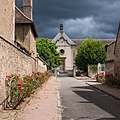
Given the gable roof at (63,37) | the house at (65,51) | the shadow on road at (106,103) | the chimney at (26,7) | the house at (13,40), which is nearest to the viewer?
the house at (13,40)

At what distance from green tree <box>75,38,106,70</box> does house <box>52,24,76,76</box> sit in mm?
25805

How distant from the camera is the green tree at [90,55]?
7200 centimetres

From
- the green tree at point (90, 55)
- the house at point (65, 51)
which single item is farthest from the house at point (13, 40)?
the house at point (65, 51)

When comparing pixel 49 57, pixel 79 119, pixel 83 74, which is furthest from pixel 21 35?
pixel 49 57

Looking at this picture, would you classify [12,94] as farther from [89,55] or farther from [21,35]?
[89,55]

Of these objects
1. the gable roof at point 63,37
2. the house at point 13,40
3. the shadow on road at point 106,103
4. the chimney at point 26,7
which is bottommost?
the shadow on road at point 106,103

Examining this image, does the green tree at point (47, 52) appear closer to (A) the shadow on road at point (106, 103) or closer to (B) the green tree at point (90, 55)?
Result: (B) the green tree at point (90, 55)

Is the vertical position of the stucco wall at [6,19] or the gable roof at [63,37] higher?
the gable roof at [63,37]

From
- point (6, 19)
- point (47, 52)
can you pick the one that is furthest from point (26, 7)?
point (47, 52)

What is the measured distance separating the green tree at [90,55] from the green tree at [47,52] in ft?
28.8

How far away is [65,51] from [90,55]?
1243 inches

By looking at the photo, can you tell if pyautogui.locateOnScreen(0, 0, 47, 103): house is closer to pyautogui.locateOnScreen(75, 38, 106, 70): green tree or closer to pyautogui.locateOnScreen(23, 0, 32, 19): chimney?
pyautogui.locateOnScreen(23, 0, 32, 19): chimney

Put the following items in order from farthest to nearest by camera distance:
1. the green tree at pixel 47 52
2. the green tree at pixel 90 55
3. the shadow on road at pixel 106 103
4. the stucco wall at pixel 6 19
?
the green tree at pixel 47 52 → the green tree at pixel 90 55 → the stucco wall at pixel 6 19 → the shadow on road at pixel 106 103

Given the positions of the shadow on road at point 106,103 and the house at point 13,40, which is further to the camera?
the shadow on road at point 106,103
